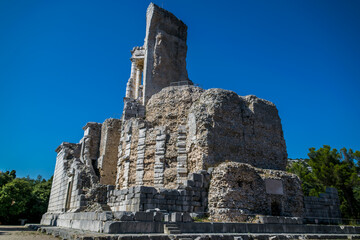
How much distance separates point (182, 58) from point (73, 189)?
13.1m

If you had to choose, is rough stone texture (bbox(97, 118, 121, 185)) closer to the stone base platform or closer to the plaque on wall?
the stone base platform

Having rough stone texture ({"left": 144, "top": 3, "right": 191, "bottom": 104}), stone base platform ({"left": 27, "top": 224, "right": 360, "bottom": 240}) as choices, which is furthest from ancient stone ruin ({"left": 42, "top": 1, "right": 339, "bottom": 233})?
rough stone texture ({"left": 144, "top": 3, "right": 191, "bottom": 104})

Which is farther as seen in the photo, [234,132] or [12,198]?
[12,198]

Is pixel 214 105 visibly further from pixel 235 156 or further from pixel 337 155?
pixel 337 155

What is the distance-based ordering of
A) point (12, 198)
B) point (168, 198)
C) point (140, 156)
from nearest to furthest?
point (168, 198) < point (140, 156) < point (12, 198)

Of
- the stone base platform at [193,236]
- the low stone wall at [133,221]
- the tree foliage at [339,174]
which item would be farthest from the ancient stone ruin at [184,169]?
the tree foliage at [339,174]

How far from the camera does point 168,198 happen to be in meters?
11.0

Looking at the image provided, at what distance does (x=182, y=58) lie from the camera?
23.9m

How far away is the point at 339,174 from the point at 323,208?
33.7 ft

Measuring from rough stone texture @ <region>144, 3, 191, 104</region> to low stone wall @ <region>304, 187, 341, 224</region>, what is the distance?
1215 cm

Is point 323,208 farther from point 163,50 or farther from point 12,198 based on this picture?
point 12,198

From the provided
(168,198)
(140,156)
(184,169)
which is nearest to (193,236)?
(168,198)

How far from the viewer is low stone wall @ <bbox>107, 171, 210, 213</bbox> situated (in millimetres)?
10508

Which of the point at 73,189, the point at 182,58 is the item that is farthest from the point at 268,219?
the point at 182,58
